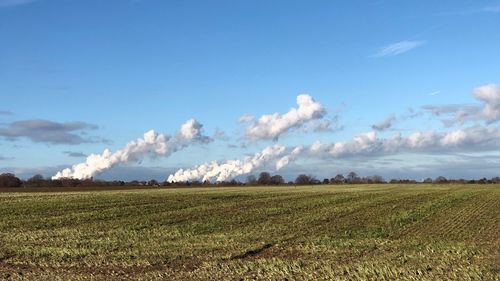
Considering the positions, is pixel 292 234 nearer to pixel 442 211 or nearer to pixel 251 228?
pixel 251 228

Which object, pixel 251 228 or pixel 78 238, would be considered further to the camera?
pixel 251 228

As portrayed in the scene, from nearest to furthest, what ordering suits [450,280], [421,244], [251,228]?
1. [450,280]
2. [421,244]
3. [251,228]

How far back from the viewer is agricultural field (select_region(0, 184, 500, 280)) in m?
14.9

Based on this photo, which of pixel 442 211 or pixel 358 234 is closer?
pixel 358 234

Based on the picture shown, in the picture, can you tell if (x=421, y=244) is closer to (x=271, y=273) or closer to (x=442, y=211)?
(x=271, y=273)

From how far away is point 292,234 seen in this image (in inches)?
981

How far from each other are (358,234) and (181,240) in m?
7.81

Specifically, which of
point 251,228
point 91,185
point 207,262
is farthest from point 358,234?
point 91,185

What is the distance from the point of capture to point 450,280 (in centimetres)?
1343

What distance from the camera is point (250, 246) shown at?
20.6 m

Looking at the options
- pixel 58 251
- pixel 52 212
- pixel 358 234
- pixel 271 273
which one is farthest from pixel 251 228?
pixel 52 212

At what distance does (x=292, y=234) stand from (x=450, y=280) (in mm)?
11852

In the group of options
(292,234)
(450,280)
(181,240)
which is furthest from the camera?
(292,234)

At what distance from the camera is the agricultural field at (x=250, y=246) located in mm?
14914
